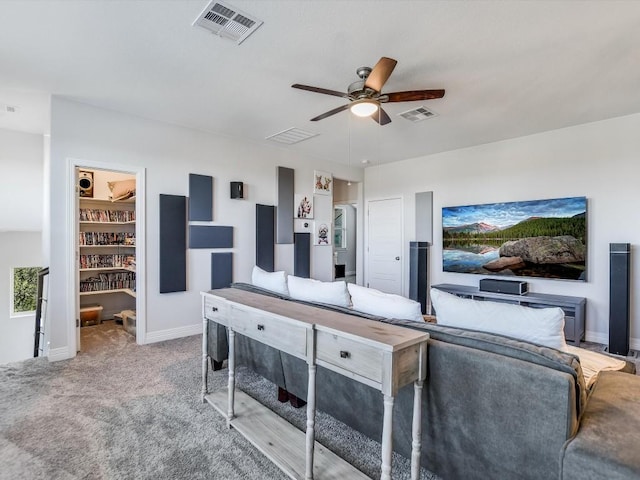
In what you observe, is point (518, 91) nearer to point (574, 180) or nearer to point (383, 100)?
point (383, 100)

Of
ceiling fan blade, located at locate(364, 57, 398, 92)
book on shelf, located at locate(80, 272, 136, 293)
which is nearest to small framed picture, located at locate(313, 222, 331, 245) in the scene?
book on shelf, located at locate(80, 272, 136, 293)

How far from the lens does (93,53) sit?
8.35 feet

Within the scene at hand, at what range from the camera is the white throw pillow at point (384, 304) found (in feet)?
6.01

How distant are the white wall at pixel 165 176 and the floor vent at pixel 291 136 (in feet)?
1.08

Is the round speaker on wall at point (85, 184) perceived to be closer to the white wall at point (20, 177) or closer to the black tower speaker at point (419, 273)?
the white wall at point (20, 177)

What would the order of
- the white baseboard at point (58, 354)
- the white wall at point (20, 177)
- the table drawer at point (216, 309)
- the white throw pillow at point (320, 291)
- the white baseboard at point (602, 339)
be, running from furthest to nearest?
the white wall at point (20, 177)
the white baseboard at point (602, 339)
the white baseboard at point (58, 354)
the table drawer at point (216, 309)
the white throw pillow at point (320, 291)

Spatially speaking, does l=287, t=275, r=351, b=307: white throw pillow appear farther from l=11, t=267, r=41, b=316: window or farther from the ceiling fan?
l=11, t=267, r=41, b=316: window

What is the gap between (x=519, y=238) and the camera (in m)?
4.46

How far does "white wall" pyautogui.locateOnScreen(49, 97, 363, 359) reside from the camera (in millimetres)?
3352

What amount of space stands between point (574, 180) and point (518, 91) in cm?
173

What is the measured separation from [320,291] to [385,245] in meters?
3.99

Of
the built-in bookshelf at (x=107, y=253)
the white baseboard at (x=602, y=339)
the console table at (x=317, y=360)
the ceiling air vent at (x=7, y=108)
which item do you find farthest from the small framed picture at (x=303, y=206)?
the white baseboard at (x=602, y=339)

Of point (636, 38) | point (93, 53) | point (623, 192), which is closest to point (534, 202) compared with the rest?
point (623, 192)

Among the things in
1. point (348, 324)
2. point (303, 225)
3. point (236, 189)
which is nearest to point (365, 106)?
point (348, 324)
